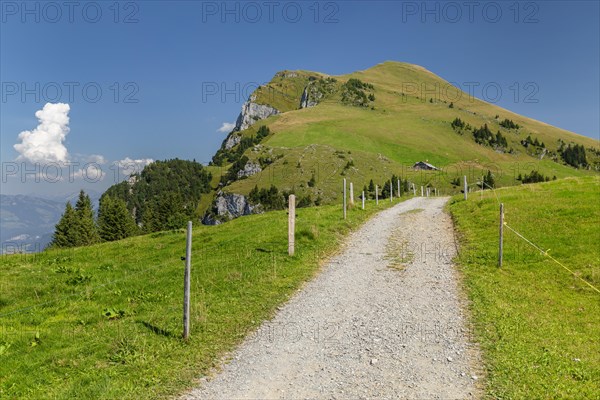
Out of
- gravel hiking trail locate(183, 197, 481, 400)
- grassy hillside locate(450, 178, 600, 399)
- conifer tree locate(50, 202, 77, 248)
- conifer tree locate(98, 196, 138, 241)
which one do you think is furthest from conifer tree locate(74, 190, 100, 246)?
gravel hiking trail locate(183, 197, 481, 400)

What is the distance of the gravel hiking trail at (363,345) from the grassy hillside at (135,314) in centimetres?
82

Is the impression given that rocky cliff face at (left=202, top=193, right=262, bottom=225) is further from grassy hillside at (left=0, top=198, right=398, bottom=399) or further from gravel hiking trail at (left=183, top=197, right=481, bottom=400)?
gravel hiking trail at (left=183, top=197, right=481, bottom=400)

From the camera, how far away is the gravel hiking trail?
7.61 metres

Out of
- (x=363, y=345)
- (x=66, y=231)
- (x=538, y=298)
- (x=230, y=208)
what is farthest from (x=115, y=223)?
(x=538, y=298)

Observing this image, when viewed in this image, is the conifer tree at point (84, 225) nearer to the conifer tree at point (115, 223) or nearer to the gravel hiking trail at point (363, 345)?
the conifer tree at point (115, 223)

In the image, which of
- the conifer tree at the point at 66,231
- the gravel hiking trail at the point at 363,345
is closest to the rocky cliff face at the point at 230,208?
the conifer tree at the point at 66,231

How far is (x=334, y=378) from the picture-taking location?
26.2 feet

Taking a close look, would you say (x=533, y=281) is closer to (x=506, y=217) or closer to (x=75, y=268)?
(x=506, y=217)

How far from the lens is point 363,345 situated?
9508mm

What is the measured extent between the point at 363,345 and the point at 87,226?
92.6 meters

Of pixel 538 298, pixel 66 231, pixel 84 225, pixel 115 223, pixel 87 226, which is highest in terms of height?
pixel 538 298

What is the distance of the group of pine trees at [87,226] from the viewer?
81.8 meters

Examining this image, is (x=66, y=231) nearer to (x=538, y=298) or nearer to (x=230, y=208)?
(x=538, y=298)

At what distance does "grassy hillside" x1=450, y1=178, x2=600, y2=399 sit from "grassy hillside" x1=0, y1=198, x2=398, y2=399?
6.49 metres
